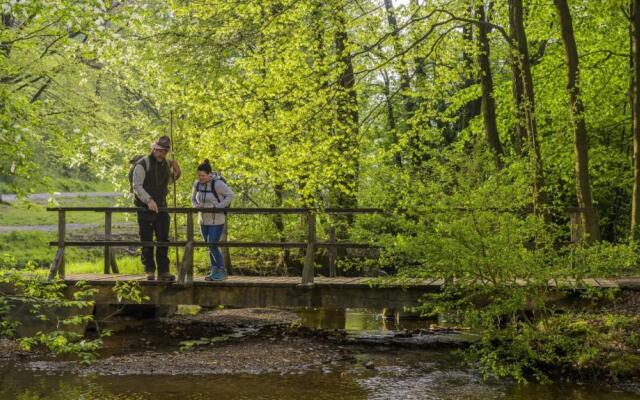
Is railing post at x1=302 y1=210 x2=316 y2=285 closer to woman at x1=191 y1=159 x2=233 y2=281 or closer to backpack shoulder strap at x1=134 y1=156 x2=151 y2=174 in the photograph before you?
woman at x1=191 y1=159 x2=233 y2=281

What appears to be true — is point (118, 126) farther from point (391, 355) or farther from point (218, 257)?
point (391, 355)

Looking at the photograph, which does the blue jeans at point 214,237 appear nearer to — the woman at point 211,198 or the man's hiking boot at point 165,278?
the woman at point 211,198

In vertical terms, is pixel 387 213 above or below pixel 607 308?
above

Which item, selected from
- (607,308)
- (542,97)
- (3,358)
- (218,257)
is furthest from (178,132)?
(607,308)

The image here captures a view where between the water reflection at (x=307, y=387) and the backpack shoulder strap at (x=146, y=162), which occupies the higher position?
the backpack shoulder strap at (x=146, y=162)

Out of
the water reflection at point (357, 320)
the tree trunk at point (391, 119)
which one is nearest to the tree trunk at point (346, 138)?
the water reflection at point (357, 320)

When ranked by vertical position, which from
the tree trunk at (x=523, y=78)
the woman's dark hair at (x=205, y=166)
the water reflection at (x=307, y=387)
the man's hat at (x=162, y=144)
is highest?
the tree trunk at (x=523, y=78)

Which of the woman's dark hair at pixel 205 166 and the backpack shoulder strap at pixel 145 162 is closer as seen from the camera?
the backpack shoulder strap at pixel 145 162

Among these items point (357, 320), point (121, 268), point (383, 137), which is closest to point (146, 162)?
point (357, 320)

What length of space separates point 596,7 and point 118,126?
55.7ft

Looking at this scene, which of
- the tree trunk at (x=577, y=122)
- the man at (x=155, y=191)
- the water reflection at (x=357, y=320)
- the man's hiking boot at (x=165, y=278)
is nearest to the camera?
the man at (x=155, y=191)

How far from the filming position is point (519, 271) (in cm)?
1028

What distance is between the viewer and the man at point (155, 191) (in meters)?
12.1

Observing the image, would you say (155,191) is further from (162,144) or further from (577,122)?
(577,122)
